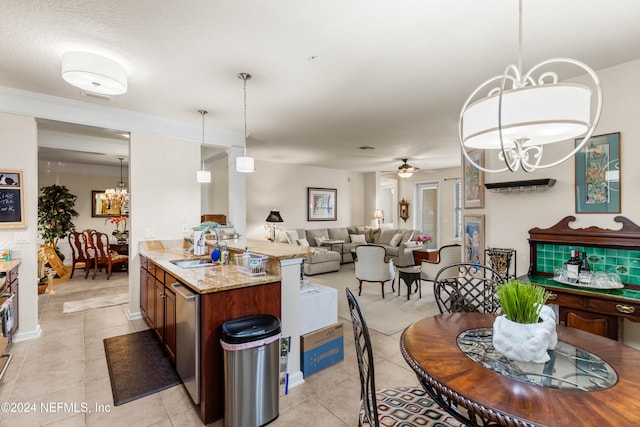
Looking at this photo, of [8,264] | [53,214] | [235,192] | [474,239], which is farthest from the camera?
[53,214]

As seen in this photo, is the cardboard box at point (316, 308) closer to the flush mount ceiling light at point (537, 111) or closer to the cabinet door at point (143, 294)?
the flush mount ceiling light at point (537, 111)

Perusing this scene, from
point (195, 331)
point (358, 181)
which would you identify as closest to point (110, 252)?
point (195, 331)

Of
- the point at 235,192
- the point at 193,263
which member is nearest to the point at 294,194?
the point at 235,192

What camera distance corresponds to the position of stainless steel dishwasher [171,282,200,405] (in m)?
2.05

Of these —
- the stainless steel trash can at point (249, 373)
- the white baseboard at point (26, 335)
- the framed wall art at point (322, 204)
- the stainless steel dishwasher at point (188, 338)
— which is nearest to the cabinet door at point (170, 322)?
the stainless steel dishwasher at point (188, 338)

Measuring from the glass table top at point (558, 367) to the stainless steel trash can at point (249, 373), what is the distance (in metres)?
1.16

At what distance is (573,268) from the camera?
8.36 ft

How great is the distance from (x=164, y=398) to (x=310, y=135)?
3909 millimetres

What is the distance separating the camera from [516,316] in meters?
1.35

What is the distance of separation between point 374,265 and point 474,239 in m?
1.59

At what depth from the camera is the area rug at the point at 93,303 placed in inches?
171

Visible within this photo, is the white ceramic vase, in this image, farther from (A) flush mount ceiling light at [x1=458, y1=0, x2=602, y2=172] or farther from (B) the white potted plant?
(A) flush mount ceiling light at [x1=458, y1=0, x2=602, y2=172]

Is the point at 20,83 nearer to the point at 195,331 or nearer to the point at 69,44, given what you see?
the point at 69,44

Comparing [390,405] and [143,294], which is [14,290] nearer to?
[143,294]
